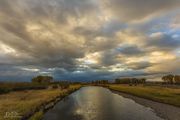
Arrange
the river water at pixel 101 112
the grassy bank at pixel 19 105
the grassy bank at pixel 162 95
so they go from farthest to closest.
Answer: the grassy bank at pixel 162 95 → the river water at pixel 101 112 → the grassy bank at pixel 19 105

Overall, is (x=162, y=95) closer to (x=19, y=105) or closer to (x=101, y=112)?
(x=101, y=112)

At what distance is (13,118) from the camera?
25.0 m

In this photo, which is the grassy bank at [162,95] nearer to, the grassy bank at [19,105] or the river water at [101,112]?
the river water at [101,112]

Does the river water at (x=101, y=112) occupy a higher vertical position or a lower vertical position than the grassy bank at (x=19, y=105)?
lower

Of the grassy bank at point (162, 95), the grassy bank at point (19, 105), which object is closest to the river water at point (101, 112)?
the grassy bank at point (19, 105)

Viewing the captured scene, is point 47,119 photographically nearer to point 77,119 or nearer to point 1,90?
point 77,119

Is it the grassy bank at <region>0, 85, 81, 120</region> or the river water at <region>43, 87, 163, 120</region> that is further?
the river water at <region>43, 87, 163, 120</region>

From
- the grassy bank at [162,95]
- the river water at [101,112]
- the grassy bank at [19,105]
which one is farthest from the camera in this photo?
the grassy bank at [162,95]

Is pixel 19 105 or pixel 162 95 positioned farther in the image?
pixel 162 95

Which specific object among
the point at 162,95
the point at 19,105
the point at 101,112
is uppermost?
the point at 162,95

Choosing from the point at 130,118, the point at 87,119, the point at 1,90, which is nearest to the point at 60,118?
the point at 87,119

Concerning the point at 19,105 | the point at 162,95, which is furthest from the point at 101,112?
the point at 162,95

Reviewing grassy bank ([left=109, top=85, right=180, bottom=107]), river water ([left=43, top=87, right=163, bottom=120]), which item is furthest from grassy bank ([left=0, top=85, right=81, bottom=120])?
grassy bank ([left=109, top=85, right=180, bottom=107])

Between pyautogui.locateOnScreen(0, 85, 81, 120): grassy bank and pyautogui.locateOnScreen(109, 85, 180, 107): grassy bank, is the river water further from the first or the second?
pyautogui.locateOnScreen(109, 85, 180, 107): grassy bank
